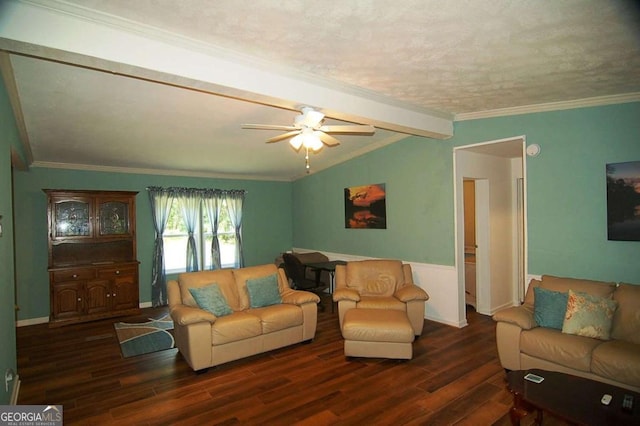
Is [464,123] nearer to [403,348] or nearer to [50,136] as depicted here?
[403,348]

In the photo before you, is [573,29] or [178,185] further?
[178,185]

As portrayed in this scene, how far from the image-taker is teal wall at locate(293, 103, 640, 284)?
11.5ft

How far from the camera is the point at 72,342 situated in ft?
14.7

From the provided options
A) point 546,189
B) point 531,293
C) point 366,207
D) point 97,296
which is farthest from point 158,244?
point 546,189

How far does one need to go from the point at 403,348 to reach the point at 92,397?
307 centimetres

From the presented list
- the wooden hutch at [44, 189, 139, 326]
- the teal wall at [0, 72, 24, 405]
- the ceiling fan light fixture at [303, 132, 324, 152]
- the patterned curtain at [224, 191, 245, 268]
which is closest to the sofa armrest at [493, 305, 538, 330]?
the ceiling fan light fixture at [303, 132, 324, 152]

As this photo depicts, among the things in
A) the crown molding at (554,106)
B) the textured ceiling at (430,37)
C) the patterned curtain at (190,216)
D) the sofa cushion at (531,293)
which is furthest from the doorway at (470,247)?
the patterned curtain at (190,216)

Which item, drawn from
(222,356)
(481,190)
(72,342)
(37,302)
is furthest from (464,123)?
(37,302)

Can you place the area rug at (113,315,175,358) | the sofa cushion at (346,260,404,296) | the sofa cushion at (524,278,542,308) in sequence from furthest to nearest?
the sofa cushion at (346,260,404,296) → the area rug at (113,315,175,358) → the sofa cushion at (524,278,542,308)

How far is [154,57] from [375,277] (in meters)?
3.71

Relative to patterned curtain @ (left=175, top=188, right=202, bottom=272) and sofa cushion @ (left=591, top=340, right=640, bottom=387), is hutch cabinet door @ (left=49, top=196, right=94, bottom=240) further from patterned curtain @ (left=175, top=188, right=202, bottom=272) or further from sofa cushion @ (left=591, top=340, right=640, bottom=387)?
sofa cushion @ (left=591, top=340, right=640, bottom=387)

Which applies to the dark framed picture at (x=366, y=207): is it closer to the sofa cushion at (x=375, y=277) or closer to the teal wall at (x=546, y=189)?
the teal wall at (x=546, y=189)

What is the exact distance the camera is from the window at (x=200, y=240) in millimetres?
6695

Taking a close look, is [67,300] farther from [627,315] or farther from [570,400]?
[627,315]
